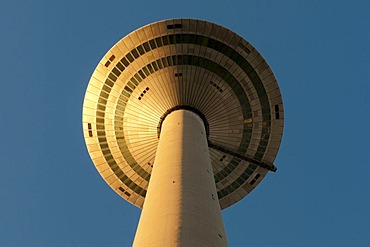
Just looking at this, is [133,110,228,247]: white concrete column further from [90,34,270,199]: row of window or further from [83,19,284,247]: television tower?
[90,34,270,199]: row of window

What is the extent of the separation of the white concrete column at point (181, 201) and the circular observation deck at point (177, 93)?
9.05m

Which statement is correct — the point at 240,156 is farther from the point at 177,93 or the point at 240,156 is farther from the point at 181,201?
the point at 181,201

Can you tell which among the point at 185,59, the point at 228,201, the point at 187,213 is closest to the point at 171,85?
the point at 185,59

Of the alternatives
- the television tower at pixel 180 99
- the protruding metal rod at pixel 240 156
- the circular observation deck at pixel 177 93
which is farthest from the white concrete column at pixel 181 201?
the protruding metal rod at pixel 240 156

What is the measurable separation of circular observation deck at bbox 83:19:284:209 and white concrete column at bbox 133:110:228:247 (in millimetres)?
9051

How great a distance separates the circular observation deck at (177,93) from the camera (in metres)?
44.8

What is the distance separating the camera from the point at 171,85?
45.4m

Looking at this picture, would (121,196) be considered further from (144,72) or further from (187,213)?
(187,213)

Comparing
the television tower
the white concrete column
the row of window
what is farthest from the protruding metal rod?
the white concrete column

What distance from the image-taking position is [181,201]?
25422mm

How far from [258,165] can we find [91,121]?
2178 cm

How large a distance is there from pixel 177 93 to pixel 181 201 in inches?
838

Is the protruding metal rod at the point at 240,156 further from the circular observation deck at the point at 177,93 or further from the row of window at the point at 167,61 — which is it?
the row of window at the point at 167,61

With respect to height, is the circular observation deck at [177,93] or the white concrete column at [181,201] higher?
the circular observation deck at [177,93]
